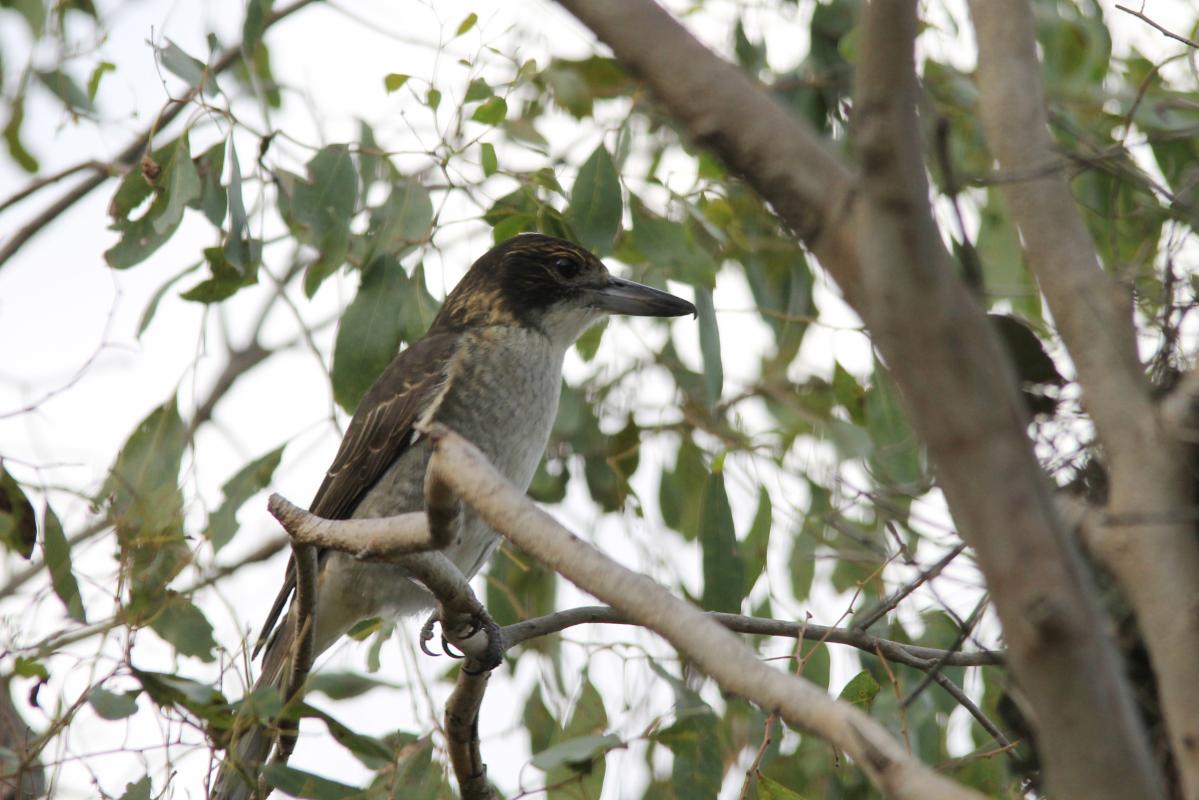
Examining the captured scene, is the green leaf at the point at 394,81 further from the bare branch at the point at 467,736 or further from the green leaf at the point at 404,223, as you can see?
the bare branch at the point at 467,736

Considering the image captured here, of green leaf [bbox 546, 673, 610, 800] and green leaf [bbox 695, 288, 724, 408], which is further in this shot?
green leaf [bbox 695, 288, 724, 408]

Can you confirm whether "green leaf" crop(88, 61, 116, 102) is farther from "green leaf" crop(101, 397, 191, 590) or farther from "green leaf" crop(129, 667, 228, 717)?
"green leaf" crop(129, 667, 228, 717)

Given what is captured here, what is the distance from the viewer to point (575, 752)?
243 cm

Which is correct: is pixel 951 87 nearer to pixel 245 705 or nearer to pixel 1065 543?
pixel 245 705

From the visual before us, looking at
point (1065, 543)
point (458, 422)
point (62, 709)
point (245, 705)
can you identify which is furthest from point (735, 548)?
point (1065, 543)

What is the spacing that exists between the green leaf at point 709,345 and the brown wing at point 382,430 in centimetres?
74

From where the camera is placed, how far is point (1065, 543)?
1.05 m

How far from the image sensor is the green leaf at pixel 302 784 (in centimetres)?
277

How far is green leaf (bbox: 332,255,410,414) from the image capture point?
3.54 meters

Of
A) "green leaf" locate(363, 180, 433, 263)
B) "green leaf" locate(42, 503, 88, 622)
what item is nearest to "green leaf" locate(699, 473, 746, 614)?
"green leaf" locate(363, 180, 433, 263)

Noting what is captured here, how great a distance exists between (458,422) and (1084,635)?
2.80 m

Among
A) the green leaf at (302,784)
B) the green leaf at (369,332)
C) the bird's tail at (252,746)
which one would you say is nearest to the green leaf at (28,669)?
the bird's tail at (252,746)

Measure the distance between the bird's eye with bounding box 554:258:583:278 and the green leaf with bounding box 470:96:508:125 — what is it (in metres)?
0.91

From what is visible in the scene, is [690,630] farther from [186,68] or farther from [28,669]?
[186,68]
